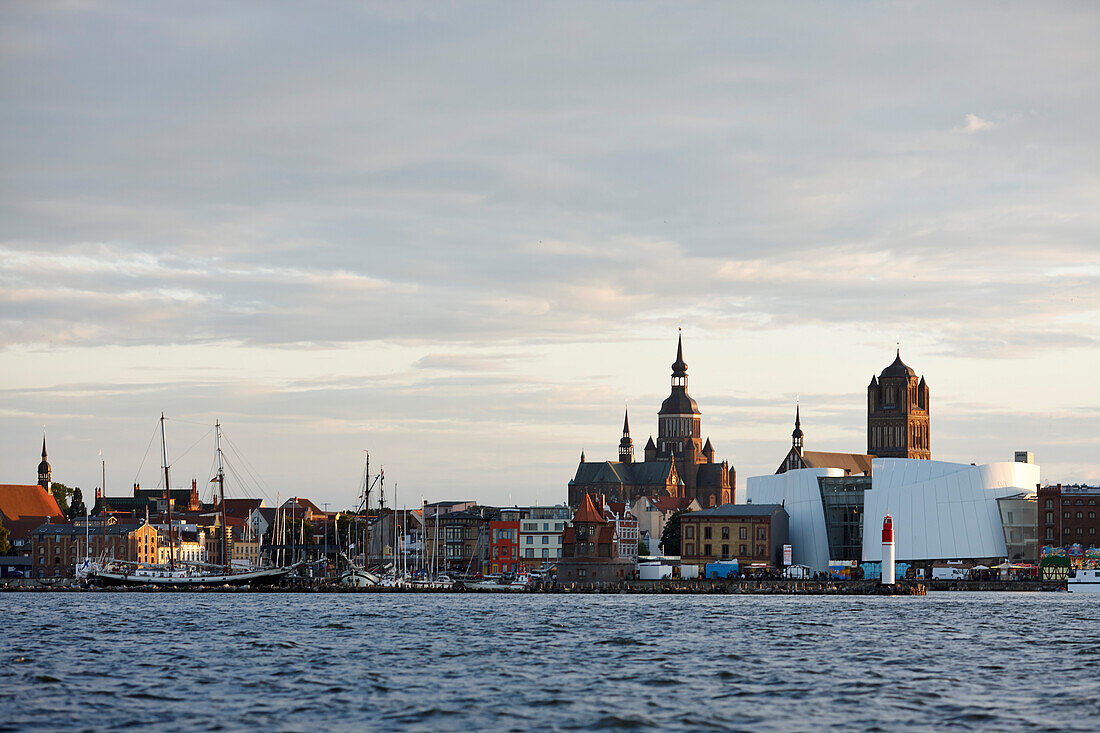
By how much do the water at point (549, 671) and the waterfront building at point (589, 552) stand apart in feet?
170

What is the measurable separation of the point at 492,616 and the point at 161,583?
239 feet

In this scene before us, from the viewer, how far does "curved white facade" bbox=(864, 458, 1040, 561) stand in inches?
Answer: 6368

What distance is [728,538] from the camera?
551 feet

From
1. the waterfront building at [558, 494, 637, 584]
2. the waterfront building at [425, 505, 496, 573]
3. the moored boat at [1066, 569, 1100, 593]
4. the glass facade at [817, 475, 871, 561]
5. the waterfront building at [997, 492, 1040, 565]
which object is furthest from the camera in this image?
the waterfront building at [425, 505, 496, 573]

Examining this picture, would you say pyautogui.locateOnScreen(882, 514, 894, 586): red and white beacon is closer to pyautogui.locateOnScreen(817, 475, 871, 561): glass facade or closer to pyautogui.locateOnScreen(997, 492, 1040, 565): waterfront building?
pyautogui.locateOnScreen(997, 492, 1040, 565): waterfront building

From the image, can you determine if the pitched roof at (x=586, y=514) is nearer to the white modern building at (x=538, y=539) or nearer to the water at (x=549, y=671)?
the white modern building at (x=538, y=539)

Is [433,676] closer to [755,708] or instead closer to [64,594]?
[755,708]

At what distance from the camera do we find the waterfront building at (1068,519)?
164125 mm

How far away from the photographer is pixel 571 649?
60969 mm

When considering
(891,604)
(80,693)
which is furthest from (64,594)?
(80,693)

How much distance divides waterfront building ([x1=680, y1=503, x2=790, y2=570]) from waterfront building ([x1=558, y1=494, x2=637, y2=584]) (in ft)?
72.6

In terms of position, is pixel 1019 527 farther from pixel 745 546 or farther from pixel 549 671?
pixel 549 671

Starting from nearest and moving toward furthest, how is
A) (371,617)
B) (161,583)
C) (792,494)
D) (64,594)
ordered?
(371,617), (64,594), (161,583), (792,494)

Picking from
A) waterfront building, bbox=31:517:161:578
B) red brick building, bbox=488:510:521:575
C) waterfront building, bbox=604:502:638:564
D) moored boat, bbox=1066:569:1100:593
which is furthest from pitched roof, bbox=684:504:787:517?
waterfront building, bbox=31:517:161:578
